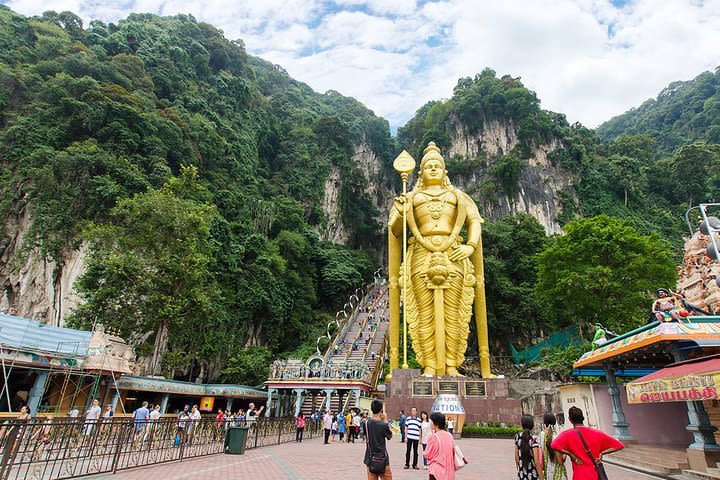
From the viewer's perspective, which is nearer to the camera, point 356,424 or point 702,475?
point 702,475

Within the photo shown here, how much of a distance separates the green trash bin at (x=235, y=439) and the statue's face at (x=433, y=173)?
9267 mm

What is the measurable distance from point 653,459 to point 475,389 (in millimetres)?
5848

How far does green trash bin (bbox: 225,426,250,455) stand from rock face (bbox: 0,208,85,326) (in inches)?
438

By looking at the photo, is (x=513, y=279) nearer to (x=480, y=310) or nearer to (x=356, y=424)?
(x=480, y=310)

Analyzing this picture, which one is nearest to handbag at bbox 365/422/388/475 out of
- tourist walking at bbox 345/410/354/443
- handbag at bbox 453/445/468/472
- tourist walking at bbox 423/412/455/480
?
tourist walking at bbox 423/412/455/480

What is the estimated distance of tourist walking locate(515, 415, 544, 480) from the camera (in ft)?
10.8

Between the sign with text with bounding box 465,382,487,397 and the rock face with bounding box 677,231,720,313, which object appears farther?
the sign with text with bounding box 465,382,487,397

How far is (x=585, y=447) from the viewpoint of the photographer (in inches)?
109

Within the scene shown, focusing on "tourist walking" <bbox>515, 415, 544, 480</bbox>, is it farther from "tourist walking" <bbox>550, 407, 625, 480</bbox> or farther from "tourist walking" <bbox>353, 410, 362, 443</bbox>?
"tourist walking" <bbox>353, 410, 362, 443</bbox>

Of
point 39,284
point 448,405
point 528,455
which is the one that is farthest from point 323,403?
point 528,455

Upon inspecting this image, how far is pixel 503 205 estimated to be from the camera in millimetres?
32469

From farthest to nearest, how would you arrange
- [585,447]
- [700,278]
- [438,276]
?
[438,276]
[700,278]
[585,447]

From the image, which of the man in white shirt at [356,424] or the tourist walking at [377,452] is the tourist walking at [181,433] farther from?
the man in white shirt at [356,424]

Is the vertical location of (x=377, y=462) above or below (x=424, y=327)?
below
